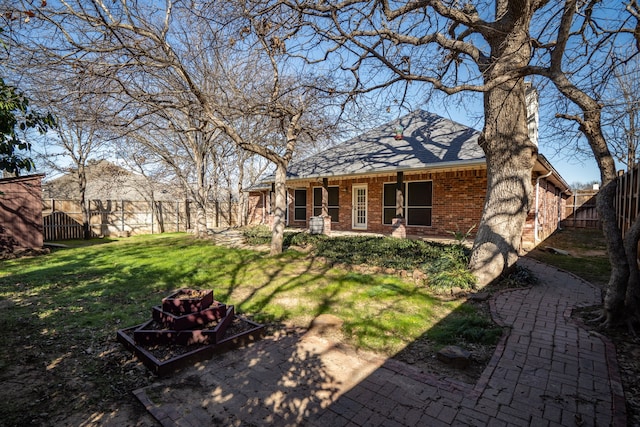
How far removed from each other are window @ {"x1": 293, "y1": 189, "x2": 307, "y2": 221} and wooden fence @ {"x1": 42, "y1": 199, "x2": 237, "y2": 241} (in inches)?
282

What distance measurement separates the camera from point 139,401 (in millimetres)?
2645

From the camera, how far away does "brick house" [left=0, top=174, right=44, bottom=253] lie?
10.2m

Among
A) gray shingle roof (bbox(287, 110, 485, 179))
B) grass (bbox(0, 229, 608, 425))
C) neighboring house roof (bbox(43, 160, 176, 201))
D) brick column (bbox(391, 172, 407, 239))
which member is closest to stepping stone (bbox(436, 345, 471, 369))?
grass (bbox(0, 229, 608, 425))

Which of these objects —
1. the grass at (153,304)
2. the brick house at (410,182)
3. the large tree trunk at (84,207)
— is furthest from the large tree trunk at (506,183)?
the large tree trunk at (84,207)

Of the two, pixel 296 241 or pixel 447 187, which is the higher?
pixel 447 187

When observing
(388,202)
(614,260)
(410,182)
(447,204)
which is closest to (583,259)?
(447,204)

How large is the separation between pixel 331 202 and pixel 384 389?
1327 centimetres

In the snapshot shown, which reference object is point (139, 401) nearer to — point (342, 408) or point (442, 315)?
point (342, 408)

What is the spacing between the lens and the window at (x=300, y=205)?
57.7 ft

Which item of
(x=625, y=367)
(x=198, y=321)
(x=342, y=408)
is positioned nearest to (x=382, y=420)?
(x=342, y=408)

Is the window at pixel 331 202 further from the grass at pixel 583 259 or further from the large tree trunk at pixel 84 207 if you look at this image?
the large tree trunk at pixel 84 207

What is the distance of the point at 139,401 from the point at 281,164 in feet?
24.2

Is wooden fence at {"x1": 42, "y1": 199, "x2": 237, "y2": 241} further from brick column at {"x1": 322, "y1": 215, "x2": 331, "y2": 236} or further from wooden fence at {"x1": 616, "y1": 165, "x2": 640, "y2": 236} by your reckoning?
wooden fence at {"x1": 616, "y1": 165, "x2": 640, "y2": 236}

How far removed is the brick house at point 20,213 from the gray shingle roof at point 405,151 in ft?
31.6
